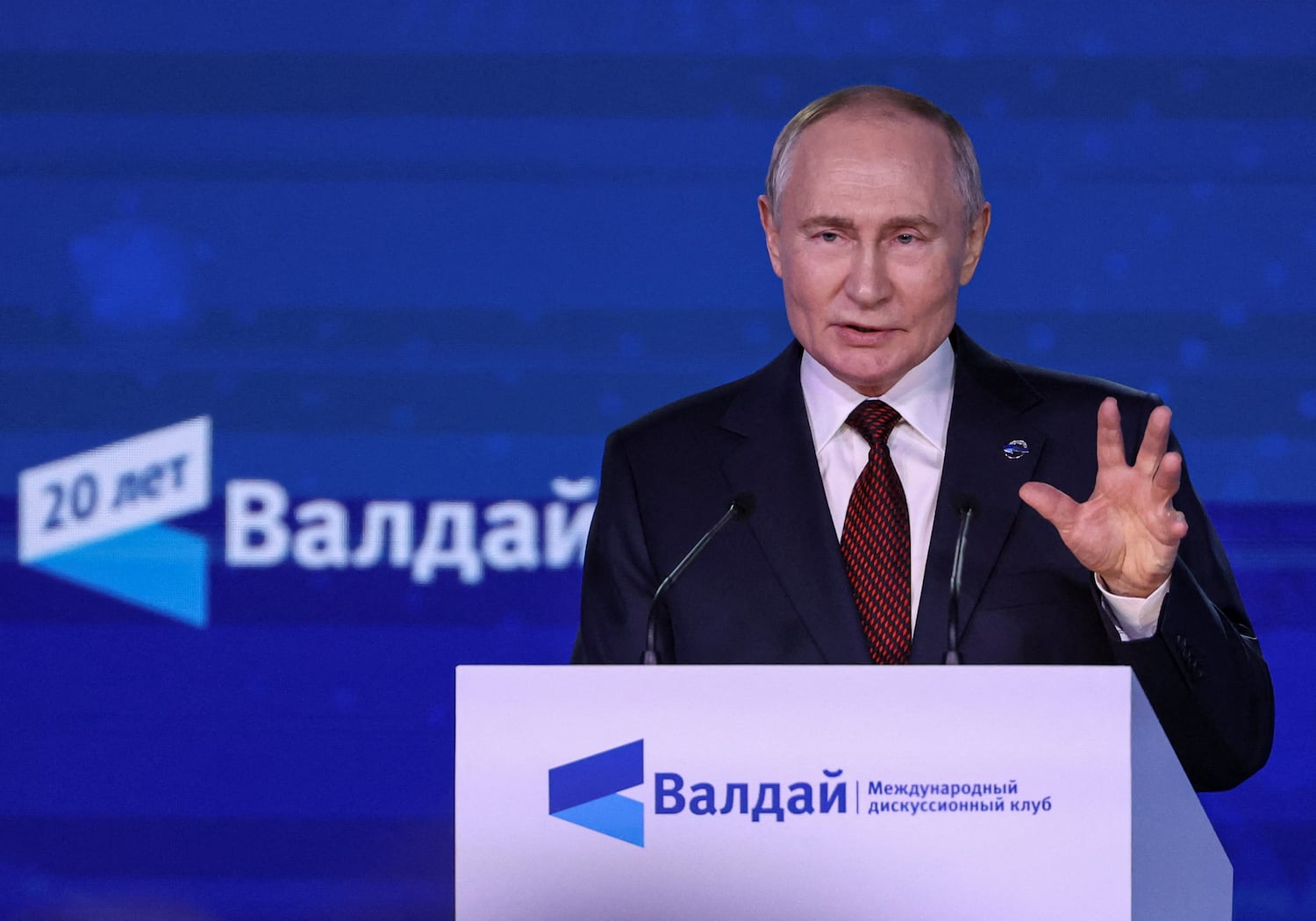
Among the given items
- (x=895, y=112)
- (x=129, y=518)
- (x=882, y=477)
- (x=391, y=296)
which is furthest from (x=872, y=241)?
(x=129, y=518)

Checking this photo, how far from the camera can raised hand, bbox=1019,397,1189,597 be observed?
1.28 m

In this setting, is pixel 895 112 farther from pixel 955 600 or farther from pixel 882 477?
pixel 955 600

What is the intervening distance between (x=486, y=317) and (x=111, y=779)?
1172mm

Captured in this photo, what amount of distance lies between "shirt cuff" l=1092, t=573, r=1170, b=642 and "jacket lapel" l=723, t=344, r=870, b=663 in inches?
11.2

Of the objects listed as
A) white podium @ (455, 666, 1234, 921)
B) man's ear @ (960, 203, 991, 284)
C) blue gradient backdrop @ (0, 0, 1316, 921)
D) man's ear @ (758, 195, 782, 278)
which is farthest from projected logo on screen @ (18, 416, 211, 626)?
white podium @ (455, 666, 1234, 921)

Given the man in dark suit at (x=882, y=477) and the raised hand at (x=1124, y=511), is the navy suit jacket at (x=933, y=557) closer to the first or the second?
the man in dark suit at (x=882, y=477)

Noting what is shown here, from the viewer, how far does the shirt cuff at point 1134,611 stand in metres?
1.33

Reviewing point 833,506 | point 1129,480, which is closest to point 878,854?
point 1129,480

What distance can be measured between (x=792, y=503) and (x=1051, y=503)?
0.41 meters

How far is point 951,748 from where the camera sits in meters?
1.06

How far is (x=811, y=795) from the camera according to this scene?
1065mm

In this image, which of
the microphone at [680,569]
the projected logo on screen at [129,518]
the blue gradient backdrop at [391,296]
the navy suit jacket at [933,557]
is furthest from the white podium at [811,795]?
the projected logo on screen at [129,518]

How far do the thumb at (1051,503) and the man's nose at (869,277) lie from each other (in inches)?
16.5

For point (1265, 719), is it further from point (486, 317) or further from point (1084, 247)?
point (486, 317)
